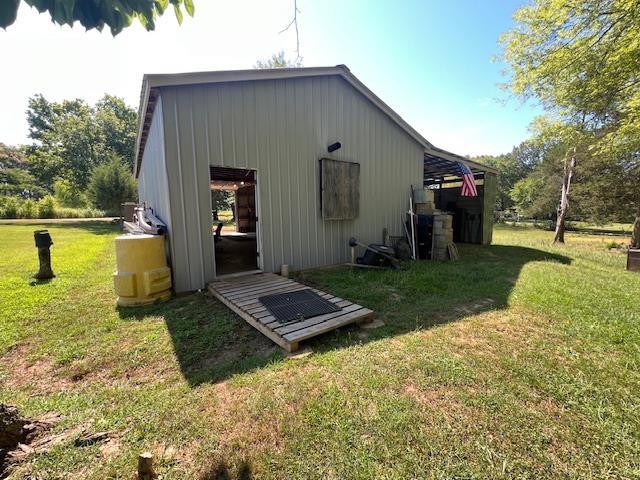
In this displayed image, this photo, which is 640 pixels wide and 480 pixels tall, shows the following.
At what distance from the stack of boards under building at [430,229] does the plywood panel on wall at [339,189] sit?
2.23m

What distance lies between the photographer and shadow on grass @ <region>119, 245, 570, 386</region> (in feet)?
9.19

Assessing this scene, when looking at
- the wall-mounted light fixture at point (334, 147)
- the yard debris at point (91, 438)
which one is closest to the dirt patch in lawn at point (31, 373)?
the yard debris at point (91, 438)

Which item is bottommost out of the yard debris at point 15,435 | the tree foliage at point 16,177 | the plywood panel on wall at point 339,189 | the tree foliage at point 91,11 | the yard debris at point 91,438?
the yard debris at point 91,438

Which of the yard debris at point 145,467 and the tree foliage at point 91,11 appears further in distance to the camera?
the yard debris at point 145,467

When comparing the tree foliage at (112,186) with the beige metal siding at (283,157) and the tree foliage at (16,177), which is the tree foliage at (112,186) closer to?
the beige metal siding at (283,157)

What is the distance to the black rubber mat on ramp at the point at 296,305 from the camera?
136 inches

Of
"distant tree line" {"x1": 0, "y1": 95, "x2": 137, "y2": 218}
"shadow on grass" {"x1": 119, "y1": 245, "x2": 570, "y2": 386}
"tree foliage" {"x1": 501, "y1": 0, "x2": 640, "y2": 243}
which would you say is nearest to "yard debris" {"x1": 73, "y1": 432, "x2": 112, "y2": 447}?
"shadow on grass" {"x1": 119, "y1": 245, "x2": 570, "y2": 386}

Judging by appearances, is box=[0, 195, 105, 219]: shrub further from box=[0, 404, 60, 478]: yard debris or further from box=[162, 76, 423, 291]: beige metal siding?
box=[0, 404, 60, 478]: yard debris

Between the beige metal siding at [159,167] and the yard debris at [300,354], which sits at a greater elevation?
the beige metal siding at [159,167]

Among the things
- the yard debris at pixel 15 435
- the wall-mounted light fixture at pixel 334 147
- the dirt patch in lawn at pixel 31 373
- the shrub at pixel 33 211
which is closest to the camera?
the yard debris at pixel 15 435

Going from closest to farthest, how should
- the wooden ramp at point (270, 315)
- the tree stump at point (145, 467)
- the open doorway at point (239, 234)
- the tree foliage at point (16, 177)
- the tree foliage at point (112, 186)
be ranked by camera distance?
the tree stump at point (145, 467) < the wooden ramp at point (270, 315) < the open doorway at point (239, 234) < the tree foliage at point (112, 186) < the tree foliage at point (16, 177)

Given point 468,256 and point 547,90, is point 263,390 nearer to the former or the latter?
point 468,256

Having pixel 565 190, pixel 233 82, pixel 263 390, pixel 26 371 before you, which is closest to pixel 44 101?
pixel 233 82

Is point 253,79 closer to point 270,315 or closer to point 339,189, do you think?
point 339,189
